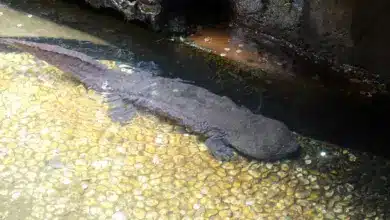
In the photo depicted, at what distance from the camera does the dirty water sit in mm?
3947

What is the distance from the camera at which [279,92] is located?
18.6ft

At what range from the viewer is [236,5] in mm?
7332

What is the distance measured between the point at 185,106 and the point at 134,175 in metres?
1.05

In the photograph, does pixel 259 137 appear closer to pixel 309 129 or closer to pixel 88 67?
pixel 309 129

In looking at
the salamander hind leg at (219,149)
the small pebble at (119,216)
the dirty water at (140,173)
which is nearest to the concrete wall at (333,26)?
the dirty water at (140,173)

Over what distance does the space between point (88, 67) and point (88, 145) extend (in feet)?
4.34

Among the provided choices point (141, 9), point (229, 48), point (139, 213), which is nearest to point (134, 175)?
point (139, 213)

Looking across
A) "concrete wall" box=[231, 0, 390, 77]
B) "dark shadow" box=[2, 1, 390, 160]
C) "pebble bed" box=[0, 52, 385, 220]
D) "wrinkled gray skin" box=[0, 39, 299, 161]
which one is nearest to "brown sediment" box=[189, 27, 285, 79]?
"dark shadow" box=[2, 1, 390, 160]

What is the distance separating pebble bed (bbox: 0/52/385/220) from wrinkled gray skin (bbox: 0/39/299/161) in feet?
0.41

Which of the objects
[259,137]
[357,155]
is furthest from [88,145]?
[357,155]

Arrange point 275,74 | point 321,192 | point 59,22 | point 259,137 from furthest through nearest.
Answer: point 59,22
point 275,74
point 259,137
point 321,192

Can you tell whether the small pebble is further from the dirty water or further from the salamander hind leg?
the salamander hind leg

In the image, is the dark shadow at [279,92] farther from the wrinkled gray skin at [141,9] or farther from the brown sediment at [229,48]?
the brown sediment at [229,48]

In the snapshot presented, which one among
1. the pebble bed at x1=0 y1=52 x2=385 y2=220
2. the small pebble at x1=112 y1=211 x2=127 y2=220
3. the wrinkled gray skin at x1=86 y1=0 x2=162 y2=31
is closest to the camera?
the small pebble at x1=112 y1=211 x2=127 y2=220
